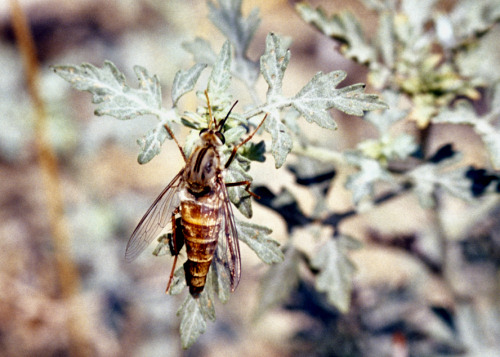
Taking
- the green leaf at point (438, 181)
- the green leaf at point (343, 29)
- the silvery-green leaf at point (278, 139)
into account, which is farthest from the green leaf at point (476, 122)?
the silvery-green leaf at point (278, 139)

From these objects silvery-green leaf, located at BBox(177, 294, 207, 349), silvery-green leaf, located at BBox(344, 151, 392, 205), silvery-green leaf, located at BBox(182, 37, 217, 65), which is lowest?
silvery-green leaf, located at BBox(177, 294, 207, 349)

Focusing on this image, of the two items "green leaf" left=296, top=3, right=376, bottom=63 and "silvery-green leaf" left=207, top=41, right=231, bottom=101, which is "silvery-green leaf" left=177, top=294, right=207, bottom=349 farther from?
"green leaf" left=296, top=3, right=376, bottom=63

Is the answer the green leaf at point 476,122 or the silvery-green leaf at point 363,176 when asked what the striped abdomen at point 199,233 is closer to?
the silvery-green leaf at point 363,176

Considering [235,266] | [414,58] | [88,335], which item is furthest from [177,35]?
[235,266]

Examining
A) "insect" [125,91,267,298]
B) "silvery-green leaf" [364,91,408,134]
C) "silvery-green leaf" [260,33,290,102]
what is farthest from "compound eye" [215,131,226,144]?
"silvery-green leaf" [364,91,408,134]

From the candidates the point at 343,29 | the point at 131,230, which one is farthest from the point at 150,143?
the point at 131,230

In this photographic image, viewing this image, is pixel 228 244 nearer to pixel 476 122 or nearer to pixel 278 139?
pixel 278 139
